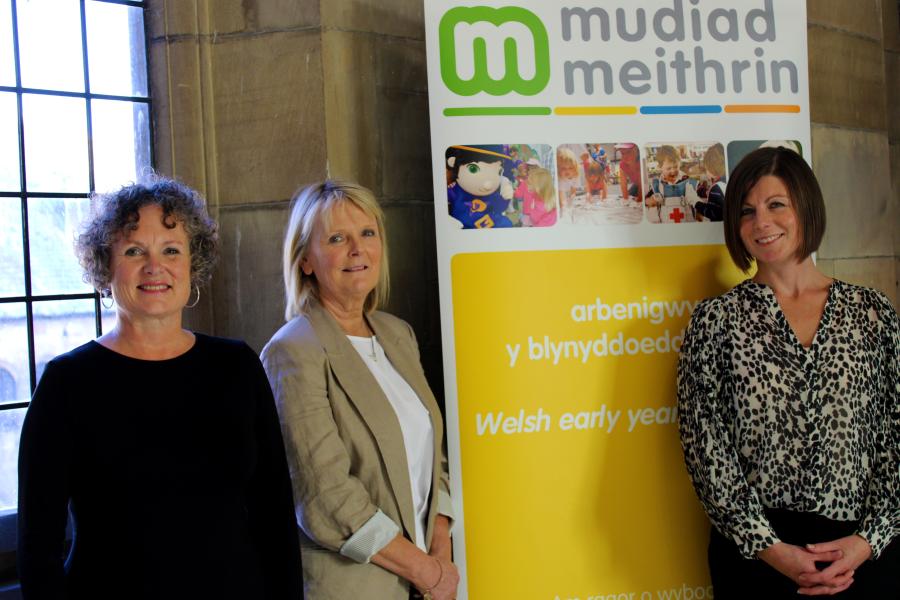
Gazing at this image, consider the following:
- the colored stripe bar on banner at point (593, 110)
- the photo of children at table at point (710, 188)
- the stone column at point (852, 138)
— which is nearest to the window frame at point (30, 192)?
the colored stripe bar on banner at point (593, 110)

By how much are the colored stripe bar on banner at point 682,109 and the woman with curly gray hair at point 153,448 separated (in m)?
1.41

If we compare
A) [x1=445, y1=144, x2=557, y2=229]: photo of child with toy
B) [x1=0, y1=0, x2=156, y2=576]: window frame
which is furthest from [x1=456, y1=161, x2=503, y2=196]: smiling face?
[x1=0, y1=0, x2=156, y2=576]: window frame

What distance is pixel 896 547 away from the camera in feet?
7.30

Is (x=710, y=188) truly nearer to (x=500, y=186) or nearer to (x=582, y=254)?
(x=582, y=254)

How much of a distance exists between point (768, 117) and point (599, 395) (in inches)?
40.4

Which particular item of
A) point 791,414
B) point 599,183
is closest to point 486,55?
point 599,183

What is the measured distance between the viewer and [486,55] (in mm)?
2445

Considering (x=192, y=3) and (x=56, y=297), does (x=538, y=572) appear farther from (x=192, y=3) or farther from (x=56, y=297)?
(x=192, y=3)

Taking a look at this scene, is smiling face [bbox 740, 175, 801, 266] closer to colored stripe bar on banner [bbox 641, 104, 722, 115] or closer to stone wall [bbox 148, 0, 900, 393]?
colored stripe bar on banner [bbox 641, 104, 722, 115]

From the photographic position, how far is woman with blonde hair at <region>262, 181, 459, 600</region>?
1954mm

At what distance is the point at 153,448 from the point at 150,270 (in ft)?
1.17

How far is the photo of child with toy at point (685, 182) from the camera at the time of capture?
2.56 m

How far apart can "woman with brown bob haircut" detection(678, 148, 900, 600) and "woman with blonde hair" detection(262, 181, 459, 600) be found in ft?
2.45

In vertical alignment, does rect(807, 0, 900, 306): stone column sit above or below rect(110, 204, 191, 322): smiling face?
above
